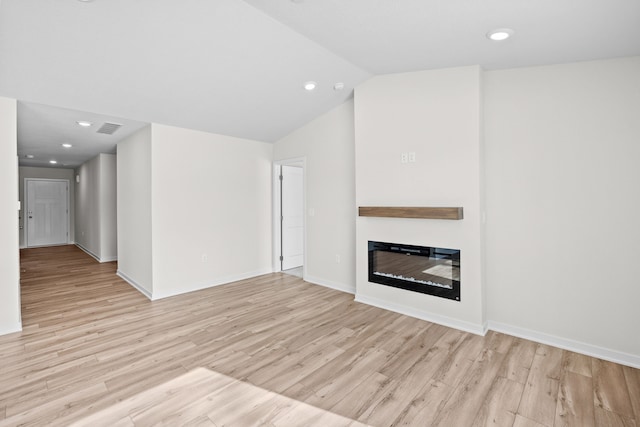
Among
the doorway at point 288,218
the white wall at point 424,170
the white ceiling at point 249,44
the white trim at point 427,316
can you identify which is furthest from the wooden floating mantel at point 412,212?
the doorway at point 288,218

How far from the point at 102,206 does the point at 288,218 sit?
426cm

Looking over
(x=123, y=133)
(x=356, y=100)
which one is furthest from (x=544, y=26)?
(x=123, y=133)

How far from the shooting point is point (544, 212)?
293cm

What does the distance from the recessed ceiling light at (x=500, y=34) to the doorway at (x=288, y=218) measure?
355 cm

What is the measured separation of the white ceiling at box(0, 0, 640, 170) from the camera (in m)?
2.22

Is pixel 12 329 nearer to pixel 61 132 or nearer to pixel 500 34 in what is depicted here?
pixel 61 132

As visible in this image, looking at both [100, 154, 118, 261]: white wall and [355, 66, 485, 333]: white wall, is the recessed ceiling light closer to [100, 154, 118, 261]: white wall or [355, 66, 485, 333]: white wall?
[355, 66, 485, 333]: white wall

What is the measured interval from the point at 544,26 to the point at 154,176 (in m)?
4.41

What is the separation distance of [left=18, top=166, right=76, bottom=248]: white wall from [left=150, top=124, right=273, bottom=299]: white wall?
7.16 meters

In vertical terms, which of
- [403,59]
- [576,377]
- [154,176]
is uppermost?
[403,59]

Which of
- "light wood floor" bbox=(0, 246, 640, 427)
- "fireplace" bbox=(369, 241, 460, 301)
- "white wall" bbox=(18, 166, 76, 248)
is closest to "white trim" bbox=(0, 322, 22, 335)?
"light wood floor" bbox=(0, 246, 640, 427)

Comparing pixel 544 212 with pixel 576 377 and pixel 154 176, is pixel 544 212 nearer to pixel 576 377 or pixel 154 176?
pixel 576 377

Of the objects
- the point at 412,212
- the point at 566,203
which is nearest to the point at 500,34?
the point at 566,203

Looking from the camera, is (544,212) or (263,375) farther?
(544,212)
